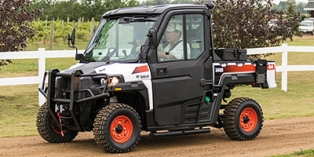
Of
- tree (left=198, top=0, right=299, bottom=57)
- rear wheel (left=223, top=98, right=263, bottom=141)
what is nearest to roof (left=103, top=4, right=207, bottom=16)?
rear wheel (left=223, top=98, right=263, bottom=141)

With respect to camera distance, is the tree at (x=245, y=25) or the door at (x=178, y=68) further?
the tree at (x=245, y=25)

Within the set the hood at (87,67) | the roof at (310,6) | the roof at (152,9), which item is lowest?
the hood at (87,67)

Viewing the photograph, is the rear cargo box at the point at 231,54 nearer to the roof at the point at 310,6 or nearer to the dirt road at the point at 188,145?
the dirt road at the point at 188,145

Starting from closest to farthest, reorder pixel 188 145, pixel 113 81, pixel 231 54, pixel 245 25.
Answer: pixel 113 81 < pixel 188 145 < pixel 231 54 < pixel 245 25

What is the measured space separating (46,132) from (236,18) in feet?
40.7

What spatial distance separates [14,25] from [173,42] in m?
8.25

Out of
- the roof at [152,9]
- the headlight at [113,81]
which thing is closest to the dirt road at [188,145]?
the headlight at [113,81]

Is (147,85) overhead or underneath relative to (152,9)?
underneath

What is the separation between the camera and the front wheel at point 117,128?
10039 mm

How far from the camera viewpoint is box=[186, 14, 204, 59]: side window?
1112cm

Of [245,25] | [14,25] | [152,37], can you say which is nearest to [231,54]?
[152,37]

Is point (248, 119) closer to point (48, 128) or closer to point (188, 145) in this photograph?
point (188, 145)

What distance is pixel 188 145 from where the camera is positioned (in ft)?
37.1

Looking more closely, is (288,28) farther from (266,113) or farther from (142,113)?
(142,113)
